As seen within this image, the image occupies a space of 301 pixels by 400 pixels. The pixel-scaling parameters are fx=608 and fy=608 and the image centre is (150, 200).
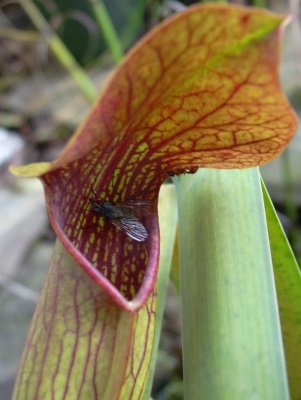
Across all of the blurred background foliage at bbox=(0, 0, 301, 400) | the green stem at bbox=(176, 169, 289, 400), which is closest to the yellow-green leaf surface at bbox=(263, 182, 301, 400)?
the green stem at bbox=(176, 169, 289, 400)

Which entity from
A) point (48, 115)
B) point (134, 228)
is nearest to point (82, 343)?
point (134, 228)

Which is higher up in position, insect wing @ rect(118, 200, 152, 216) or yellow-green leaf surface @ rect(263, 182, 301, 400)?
insect wing @ rect(118, 200, 152, 216)

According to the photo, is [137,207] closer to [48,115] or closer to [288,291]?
[288,291]

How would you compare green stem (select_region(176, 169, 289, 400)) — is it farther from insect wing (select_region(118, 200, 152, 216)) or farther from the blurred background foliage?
the blurred background foliage

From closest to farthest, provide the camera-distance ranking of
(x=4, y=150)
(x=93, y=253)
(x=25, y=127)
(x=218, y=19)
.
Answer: (x=218, y=19) → (x=93, y=253) → (x=4, y=150) → (x=25, y=127)

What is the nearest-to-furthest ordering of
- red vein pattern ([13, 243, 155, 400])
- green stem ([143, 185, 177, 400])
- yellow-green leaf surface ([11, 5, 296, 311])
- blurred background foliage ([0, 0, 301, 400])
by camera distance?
yellow-green leaf surface ([11, 5, 296, 311]), red vein pattern ([13, 243, 155, 400]), green stem ([143, 185, 177, 400]), blurred background foliage ([0, 0, 301, 400])

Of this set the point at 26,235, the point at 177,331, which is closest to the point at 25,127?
the point at 26,235

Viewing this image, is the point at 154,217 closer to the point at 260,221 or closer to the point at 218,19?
the point at 260,221
